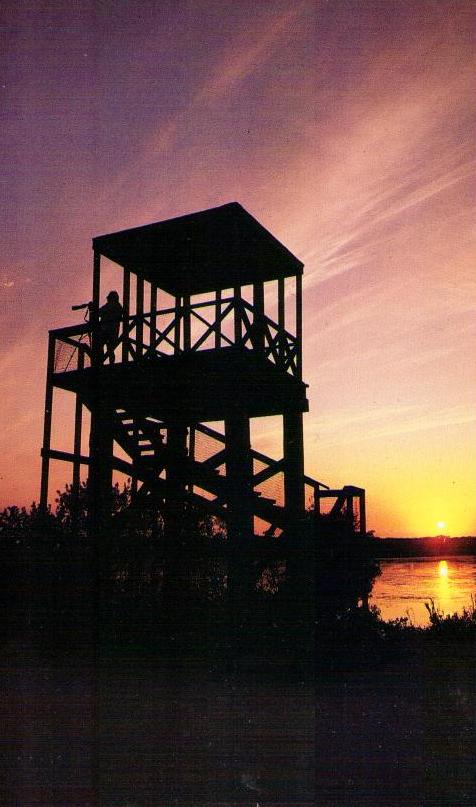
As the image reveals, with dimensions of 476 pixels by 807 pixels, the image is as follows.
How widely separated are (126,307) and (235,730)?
8.39m

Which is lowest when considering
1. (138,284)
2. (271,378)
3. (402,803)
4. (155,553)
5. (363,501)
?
(402,803)

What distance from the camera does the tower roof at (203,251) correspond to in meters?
12.1

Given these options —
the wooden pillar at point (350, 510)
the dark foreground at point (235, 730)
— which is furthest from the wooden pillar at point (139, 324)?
the dark foreground at point (235, 730)

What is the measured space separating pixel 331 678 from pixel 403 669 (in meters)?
1.27

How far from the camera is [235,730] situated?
25.9ft

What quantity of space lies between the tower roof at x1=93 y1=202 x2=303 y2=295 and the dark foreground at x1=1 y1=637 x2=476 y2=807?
6779 millimetres

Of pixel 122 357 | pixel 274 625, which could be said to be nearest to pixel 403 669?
pixel 274 625

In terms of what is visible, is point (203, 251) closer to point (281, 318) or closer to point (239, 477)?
point (281, 318)

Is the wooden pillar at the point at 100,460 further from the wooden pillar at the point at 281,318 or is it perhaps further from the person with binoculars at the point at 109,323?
the wooden pillar at the point at 281,318

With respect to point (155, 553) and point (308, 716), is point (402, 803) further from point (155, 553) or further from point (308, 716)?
point (155, 553)

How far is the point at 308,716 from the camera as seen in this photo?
28.1 ft

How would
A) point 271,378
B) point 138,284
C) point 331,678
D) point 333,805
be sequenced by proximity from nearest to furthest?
point 333,805 → point 331,678 → point 271,378 → point 138,284

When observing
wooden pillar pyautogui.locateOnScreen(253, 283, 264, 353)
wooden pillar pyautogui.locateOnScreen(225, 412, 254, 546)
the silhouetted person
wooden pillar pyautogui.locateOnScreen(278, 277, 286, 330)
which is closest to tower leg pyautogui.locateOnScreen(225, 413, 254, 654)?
wooden pillar pyautogui.locateOnScreen(225, 412, 254, 546)

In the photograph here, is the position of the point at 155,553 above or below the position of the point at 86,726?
above
